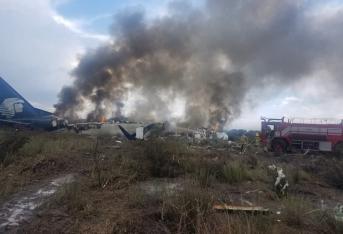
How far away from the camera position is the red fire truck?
26828 millimetres

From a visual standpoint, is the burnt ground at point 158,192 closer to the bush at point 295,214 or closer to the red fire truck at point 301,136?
the bush at point 295,214

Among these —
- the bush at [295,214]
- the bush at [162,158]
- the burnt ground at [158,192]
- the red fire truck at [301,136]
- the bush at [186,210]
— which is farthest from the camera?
the red fire truck at [301,136]

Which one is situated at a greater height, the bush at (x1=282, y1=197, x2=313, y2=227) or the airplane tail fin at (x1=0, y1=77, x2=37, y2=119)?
the airplane tail fin at (x1=0, y1=77, x2=37, y2=119)

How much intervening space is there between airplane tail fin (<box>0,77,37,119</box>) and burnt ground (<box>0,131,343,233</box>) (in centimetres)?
1399

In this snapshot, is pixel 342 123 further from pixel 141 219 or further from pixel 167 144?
pixel 141 219

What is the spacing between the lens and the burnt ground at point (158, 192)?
6102mm

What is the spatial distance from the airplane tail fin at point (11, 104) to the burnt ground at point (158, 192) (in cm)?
1399

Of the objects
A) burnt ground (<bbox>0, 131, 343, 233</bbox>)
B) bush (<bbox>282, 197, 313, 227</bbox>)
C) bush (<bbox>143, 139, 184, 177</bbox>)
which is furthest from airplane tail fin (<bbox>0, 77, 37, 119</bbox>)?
bush (<bbox>282, 197, 313, 227</bbox>)

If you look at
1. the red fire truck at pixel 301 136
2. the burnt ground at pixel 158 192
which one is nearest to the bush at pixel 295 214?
the burnt ground at pixel 158 192

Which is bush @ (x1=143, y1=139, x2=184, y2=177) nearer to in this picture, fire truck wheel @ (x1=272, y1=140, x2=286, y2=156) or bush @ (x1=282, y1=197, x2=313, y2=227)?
bush @ (x1=282, y1=197, x2=313, y2=227)

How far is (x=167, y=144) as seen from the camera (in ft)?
43.0

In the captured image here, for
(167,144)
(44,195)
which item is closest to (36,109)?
(167,144)

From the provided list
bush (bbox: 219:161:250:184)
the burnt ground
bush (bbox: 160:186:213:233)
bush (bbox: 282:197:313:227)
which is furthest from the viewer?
bush (bbox: 219:161:250:184)

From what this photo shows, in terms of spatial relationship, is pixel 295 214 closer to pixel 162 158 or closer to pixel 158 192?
pixel 158 192
